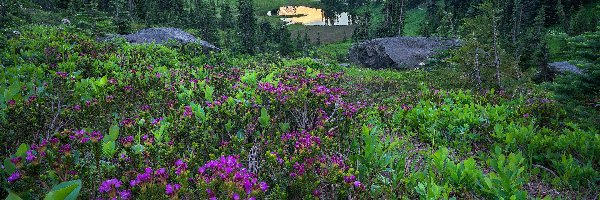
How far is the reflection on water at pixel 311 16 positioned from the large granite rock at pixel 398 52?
82733mm

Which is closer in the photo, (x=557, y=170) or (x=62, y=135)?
(x=62, y=135)

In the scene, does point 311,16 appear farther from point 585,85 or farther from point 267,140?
point 267,140

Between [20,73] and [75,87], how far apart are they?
1.95 metres

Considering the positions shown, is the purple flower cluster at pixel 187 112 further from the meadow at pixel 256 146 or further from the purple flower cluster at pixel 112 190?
the purple flower cluster at pixel 112 190

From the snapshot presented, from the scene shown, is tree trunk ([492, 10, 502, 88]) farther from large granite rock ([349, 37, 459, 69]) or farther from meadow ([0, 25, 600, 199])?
large granite rock ([349, 37, 459, 69])

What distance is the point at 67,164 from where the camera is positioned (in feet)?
9.13

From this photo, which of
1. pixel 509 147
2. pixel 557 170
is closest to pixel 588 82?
pixel 509 147

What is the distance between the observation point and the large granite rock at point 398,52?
1167 inches

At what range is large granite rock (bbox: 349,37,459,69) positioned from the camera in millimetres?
29641

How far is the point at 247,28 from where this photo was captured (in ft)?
190

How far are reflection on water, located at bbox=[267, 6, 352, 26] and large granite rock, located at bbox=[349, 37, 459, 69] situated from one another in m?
82.7

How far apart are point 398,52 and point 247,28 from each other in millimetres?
33119

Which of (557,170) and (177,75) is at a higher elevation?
(177,75)

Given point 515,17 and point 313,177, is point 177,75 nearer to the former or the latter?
point 313,177
